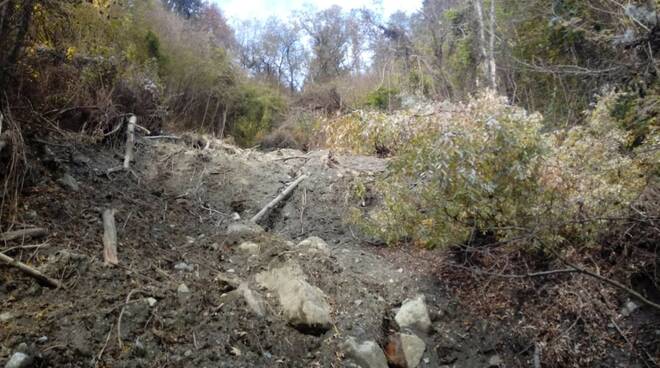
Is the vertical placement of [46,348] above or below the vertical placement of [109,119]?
below

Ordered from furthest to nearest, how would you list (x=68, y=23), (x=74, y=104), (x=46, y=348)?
(x=74, y=104)
(x=68, y=23)
(x=46, y=348)

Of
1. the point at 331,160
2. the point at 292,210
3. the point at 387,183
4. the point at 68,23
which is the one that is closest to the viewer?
the point at 68,23

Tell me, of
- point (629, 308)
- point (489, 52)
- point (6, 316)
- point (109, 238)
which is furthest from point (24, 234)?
point (489, 52)

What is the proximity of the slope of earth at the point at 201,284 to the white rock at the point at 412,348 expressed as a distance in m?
0.01

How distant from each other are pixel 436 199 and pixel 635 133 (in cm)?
283

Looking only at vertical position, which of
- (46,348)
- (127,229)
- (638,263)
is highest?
(638,263)

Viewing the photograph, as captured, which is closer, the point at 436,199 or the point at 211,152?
the point at 436,199

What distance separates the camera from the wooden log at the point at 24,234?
291cm

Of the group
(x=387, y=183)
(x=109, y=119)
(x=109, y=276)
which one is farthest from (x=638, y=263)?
(x=109, y=119)

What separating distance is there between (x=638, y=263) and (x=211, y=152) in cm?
520

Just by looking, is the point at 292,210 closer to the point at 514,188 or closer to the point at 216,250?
the point at 216,250

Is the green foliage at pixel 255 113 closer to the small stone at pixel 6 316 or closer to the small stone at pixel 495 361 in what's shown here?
the small stone at pixel 495 361

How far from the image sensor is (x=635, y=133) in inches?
193

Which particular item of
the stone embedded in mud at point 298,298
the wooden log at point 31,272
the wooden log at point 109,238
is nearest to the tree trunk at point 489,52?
the stone embedded in mud at point 298,298
